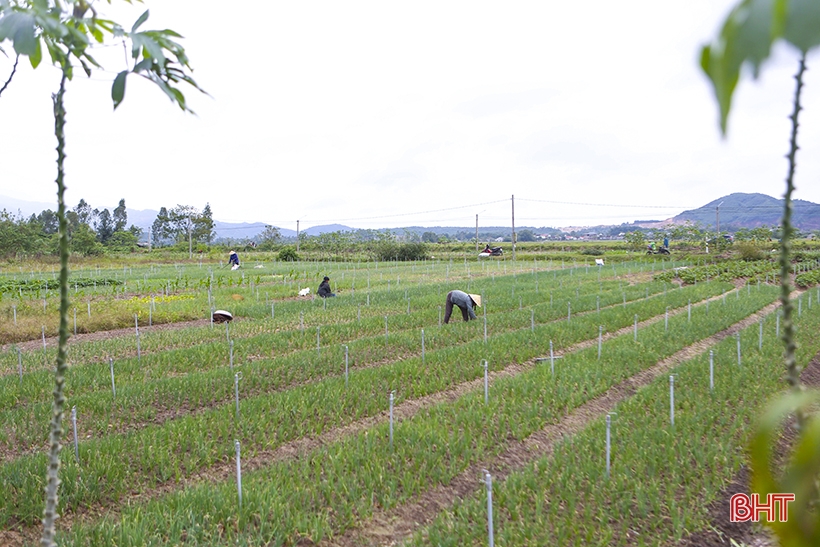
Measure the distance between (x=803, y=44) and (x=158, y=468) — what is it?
261 inches

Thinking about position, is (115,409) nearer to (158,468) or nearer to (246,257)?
(158,468)

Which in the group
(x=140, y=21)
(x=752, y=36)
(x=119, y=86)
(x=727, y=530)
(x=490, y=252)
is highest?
(x=140, y=21)

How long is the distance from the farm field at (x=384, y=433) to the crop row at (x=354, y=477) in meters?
0.02

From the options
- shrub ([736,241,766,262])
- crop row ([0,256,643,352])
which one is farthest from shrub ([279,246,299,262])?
shrub ([736,241,766,262])

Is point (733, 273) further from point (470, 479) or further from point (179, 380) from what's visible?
point (179, 380)

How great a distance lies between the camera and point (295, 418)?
23.8ft

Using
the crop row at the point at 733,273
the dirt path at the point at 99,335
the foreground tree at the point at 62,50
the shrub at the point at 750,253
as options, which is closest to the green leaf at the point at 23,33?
the foreground tree at the point at 62,50

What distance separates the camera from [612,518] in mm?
4680

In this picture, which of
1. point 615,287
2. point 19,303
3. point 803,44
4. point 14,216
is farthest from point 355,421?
point 14,216

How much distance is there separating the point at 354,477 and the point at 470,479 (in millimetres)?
1310

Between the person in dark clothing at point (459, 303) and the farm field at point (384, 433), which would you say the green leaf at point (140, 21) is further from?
the person in dark clothing at point (459, 303)

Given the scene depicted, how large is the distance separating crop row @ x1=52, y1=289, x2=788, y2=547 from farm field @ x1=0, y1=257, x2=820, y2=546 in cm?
2

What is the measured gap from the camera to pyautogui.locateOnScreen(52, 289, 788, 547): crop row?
4.32 meters

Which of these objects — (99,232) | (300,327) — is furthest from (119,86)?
(99,232)
